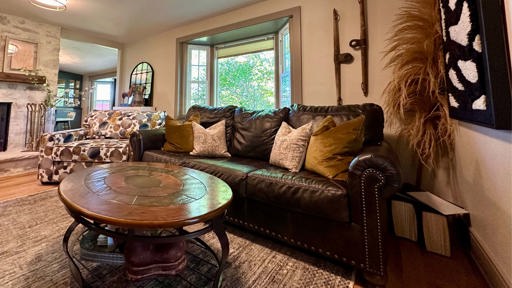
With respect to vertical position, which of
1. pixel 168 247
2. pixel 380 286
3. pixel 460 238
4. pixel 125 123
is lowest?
pixel 380 286

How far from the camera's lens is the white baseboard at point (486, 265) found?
112cm

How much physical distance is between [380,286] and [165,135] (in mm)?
2376

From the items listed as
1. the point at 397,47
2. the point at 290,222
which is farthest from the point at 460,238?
the point at 397,47

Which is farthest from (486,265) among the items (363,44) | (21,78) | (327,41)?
(21,78)

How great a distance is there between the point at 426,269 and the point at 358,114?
1.17 m

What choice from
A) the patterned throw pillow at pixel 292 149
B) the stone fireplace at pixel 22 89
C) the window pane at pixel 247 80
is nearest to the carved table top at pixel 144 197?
the patterned throw pillow at pixel 292 149

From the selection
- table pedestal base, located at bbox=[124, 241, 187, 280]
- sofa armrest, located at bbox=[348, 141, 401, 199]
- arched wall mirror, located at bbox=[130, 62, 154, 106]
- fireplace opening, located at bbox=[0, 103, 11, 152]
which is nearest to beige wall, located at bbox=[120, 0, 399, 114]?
sofa armrest, located at bbox=[348, 141, 401, 199]

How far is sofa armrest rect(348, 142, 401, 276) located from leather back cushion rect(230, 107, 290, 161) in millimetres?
1080

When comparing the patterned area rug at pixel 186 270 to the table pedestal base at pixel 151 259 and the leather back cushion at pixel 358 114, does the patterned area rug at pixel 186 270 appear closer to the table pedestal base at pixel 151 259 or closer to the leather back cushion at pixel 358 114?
the table pedestal base at pixel 151 259

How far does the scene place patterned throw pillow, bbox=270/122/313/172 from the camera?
1.76 metres

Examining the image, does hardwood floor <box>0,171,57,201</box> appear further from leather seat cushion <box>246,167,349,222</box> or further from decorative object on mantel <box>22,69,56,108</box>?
leather seat cushion <box>246,167,349,222</box>

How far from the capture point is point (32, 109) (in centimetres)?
375

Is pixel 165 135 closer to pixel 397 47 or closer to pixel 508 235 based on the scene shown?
pixel 397 47

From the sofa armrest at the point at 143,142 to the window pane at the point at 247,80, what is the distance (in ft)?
4.88
